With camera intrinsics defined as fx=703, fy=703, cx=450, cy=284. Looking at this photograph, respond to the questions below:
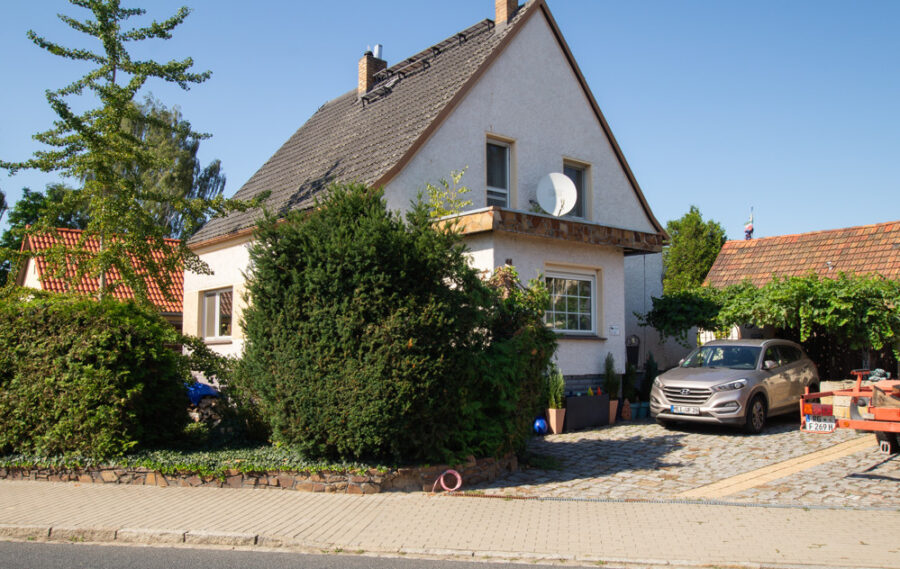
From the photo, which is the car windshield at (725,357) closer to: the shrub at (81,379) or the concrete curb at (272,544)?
the concrete curb at (272,544)

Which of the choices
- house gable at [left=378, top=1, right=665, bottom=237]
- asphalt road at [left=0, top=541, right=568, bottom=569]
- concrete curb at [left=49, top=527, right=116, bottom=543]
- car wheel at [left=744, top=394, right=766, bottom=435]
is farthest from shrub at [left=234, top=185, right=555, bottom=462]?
car wheel at [left=744, top=394, right=766, bottom=435]

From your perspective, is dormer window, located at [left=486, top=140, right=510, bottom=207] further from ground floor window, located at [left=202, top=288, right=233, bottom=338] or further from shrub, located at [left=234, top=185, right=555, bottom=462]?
ground floor window, located at [left=202, top=288, right=233, bottom=338]

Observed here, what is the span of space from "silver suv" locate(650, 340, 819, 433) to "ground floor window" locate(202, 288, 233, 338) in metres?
9.90

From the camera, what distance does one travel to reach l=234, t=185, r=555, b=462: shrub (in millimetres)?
7867

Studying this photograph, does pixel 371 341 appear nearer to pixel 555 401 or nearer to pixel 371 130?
pixel 555 401

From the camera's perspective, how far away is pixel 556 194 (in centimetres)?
1363

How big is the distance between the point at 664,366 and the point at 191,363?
11361 millimetres

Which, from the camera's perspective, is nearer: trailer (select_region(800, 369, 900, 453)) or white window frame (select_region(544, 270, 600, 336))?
trailer (select_region(800, 369, 900, 453))

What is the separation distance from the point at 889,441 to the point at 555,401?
494 centimetres

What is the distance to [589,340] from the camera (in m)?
13.5

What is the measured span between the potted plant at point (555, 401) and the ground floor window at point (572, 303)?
4.14 feet

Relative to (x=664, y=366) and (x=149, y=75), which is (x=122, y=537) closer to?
(x=149, y=75)

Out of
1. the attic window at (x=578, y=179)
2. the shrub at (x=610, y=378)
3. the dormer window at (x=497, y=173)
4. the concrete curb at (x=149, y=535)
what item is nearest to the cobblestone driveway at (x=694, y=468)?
the shrub at (x=610, y=378)

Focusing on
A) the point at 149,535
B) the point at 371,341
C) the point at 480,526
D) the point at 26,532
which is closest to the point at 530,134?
the point at 371,341
